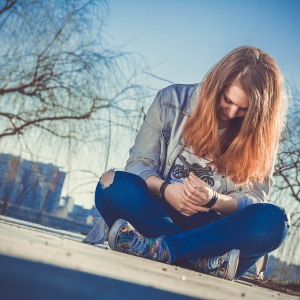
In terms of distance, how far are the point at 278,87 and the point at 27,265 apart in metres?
1.90

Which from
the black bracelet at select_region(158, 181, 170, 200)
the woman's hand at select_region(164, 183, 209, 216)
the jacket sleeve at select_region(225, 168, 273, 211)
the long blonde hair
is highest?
the long blonde hair

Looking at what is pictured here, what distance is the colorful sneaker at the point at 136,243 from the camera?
1856mm

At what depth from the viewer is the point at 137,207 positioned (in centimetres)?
198

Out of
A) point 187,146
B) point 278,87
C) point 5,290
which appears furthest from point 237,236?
point 5,290

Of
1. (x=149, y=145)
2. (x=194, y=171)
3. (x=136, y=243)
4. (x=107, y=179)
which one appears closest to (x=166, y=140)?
(x=149, y=145)

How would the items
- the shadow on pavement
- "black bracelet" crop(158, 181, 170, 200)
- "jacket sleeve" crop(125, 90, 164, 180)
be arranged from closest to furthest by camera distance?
the shadow on pavement → "black bracelet" crop(158, 181, 170, 200) → "jacket sleeve" crop(125, 90, 164, 180)

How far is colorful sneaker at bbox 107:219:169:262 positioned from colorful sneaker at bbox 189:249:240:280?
155 millimetres

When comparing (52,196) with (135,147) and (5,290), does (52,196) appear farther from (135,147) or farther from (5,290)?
(5,290)

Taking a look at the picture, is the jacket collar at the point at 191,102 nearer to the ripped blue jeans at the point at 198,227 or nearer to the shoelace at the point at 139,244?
the ripped blue jeans at the point at 198,227

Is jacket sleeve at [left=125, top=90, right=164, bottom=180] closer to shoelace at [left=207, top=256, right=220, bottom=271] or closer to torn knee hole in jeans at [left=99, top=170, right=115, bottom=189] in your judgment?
torn knee hole in jeans at [left=99, top=170, right=115, bottom=189]

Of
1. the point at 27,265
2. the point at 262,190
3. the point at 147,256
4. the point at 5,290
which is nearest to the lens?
the point at 5,290

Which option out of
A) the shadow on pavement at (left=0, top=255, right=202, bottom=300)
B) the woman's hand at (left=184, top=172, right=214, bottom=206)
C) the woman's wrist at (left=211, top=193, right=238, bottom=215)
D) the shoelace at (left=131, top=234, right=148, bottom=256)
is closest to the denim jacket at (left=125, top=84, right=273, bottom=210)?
the woman's wrist at (left=211, top=193, right=238, bottom=215)

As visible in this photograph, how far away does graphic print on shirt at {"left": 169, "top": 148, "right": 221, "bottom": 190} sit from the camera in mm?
2303

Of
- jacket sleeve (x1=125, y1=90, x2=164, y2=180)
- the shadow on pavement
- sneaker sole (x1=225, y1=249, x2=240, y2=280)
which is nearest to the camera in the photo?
the shadow on pavement
